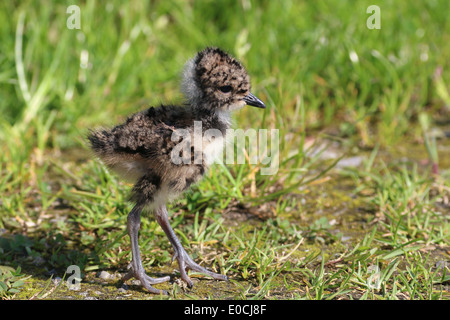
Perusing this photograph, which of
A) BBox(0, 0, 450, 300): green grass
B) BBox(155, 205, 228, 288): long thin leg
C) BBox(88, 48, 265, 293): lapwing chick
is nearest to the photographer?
BBox(88, 48, 265, 293): lapwing chick

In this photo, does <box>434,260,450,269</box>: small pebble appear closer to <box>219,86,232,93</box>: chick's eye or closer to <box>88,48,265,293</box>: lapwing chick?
<box>88,48,265,293</box>: lapwing chick

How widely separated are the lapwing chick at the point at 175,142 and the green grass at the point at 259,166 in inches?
11.3

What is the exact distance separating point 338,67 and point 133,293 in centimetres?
319

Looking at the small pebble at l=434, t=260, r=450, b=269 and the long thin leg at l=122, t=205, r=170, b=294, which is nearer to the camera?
the long thin leg at l=122, t=205, r=170, b=294

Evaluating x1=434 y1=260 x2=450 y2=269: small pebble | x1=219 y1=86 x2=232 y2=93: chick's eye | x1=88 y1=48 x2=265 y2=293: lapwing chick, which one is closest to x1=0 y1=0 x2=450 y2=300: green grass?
x1=434 y1=260 x2=450 y2=269: small pebble

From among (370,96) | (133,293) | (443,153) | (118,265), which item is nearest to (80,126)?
(118,265)

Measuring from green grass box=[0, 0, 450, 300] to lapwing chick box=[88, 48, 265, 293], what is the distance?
29 cm

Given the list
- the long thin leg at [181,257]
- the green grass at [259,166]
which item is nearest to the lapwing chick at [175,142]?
the long thin leg at [181,257]

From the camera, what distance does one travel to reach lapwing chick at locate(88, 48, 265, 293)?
2.98 meters

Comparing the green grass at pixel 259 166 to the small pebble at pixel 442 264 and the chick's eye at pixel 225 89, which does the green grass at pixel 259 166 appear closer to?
the small pebble at pixel 442 264

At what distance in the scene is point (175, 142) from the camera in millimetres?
2965

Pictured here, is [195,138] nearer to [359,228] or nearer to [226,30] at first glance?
[359,228]

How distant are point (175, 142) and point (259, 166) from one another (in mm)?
1102
